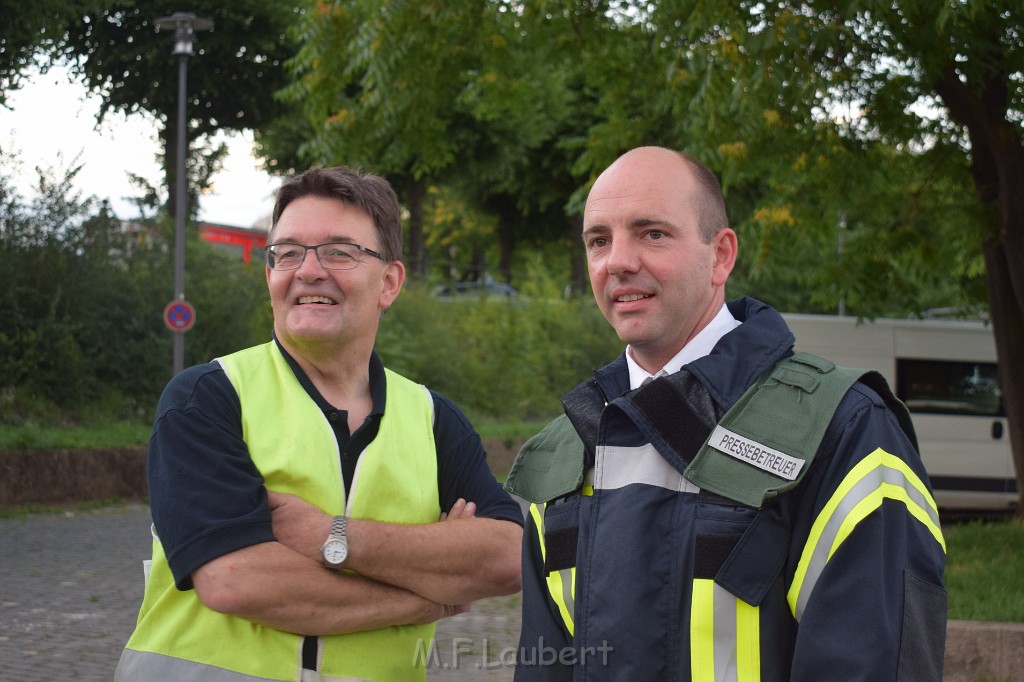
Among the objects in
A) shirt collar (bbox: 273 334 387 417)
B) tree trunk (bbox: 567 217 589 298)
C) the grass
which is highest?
tree trunk (bbox: 567 217 589 298)

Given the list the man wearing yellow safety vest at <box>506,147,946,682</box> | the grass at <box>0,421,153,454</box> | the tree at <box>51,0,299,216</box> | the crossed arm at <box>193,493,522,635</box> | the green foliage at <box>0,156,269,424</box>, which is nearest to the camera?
the man wearing yellow safety vest at <box>506,147,946,682</box>

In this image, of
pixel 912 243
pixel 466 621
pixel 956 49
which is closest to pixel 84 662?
pixel 466 621

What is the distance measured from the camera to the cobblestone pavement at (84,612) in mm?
7152

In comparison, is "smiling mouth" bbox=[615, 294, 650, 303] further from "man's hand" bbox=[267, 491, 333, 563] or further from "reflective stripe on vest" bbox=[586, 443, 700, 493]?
"man's hand" bbox=[267, 491, 333, 563]

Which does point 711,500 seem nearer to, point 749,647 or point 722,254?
point 749,647

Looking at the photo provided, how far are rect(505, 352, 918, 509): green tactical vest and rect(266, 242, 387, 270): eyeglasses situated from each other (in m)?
1.24

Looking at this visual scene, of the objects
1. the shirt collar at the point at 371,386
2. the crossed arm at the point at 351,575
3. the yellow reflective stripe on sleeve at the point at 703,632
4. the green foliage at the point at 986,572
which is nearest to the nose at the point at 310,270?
the shirt collar at the point at 371,386

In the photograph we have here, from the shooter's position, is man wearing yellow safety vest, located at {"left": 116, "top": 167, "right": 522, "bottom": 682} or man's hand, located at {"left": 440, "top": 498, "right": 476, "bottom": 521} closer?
man wearing yellow safety vest, located at {"left": 116, "top": 167, "right": 522, "bottom": 682}

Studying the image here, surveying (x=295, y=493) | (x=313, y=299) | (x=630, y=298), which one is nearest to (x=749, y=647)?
(x=630, y=298)

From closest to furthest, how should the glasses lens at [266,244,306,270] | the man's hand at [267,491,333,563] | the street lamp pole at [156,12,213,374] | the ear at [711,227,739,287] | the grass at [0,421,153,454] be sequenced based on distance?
the ear at [711,227,739,287] < the man's hand at [267,491,333,563] < the glasses lens at [266,244,306,270] < the grass at [0,421,153,454] < the street lamp pole at [156,12,213,374]

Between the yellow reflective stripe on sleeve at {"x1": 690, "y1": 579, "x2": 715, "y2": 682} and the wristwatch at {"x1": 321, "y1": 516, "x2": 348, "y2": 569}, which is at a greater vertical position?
the wristwatch at {"x1": 321, "y1": 516, "x2": 348, "y2": 569}

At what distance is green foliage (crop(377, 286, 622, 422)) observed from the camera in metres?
23.2

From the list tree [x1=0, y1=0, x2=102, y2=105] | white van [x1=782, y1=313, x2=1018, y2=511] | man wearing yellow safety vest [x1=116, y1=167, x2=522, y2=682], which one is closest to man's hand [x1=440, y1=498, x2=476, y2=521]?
man wearing yellow safety vest [x1=116, y1=167, x2=522, y2=682]

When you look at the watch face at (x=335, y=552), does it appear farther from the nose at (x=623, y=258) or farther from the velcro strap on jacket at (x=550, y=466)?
the nose at (x=623, y=258)
